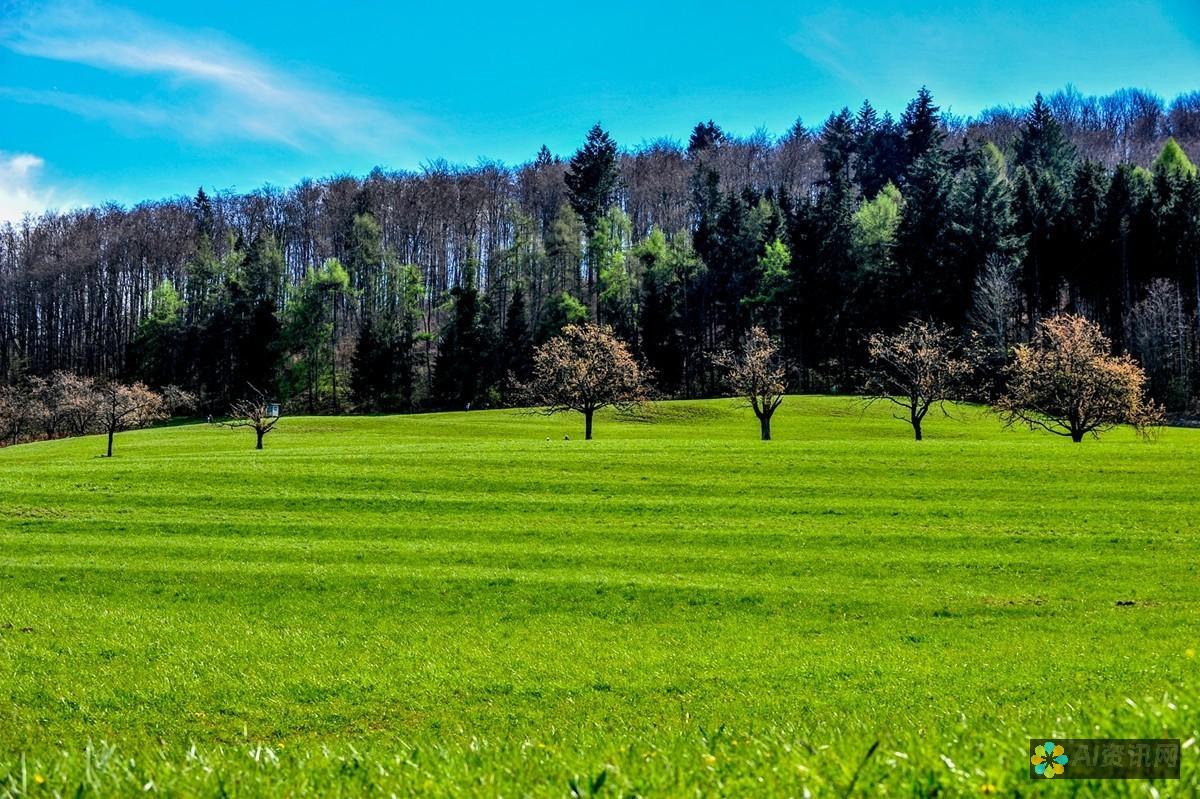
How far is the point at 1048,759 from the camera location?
4.27 metres

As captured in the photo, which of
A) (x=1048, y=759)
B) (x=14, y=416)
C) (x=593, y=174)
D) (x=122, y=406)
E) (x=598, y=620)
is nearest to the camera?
(x=1048, y=759)

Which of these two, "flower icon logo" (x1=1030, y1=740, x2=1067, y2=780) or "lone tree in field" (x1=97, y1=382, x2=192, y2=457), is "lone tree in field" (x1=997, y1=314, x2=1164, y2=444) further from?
"lone tree in field" (x1=97, y1=382, x2=192, y2=457)

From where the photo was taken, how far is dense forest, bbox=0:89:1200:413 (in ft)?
253

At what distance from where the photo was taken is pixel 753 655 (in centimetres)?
1519

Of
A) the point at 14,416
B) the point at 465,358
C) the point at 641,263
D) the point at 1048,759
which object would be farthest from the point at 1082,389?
the point at 14,416

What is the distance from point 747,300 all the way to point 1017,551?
6542cm

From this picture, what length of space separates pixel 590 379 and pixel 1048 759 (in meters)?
49.3

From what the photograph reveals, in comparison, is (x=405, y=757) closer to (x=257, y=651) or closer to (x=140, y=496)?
(x=257, y=651)

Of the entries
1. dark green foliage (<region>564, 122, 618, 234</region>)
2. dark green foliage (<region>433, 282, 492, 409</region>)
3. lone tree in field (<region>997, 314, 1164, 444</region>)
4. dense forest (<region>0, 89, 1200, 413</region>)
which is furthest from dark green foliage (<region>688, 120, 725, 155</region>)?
lone tree in field (<region>997, 314, 1164, 444</region>)

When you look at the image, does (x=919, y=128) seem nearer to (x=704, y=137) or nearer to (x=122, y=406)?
(x=704, y=137)

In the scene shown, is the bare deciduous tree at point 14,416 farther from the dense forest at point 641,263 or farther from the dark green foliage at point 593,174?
the dark green foliage at point 593,174

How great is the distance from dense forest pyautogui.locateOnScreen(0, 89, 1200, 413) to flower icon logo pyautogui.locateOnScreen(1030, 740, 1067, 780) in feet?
241

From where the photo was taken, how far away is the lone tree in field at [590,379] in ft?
176

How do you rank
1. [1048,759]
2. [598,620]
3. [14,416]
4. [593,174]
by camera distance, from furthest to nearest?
1. [593,174]
2. [14,416]
3. [598,620]
4. [1048,759]
